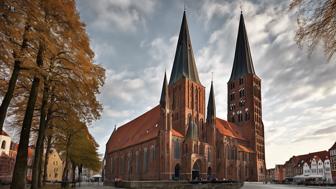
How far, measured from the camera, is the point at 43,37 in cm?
1189

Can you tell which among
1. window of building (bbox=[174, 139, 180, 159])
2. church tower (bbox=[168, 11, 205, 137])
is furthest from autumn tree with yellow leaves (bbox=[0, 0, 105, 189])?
church tower (bbox=[168, 11, 205, 137])

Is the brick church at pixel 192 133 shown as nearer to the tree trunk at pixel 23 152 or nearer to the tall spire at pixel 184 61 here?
the tall spire at pixel 184 61

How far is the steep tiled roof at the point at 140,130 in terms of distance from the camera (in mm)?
61225

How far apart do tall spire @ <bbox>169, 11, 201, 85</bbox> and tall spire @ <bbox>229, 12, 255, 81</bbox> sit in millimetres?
20832

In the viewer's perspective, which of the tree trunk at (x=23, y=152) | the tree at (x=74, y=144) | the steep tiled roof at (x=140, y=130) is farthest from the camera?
the steep tiled roof at (x=140, y=130)

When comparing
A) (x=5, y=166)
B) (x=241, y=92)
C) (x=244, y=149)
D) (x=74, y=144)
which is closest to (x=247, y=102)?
(x=241, y=92)

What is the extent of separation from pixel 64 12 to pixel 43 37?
1.91 m

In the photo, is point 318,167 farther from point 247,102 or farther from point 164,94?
point 164,94

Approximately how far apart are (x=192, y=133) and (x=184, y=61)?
1548 cm

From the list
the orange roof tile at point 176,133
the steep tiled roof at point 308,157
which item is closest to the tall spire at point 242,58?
the steep tiled roof at point 308,157

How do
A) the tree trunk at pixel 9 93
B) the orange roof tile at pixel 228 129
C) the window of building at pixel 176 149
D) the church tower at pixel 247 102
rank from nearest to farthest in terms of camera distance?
the tree trunk at pixel 9 93, the window of building at pixel 176 149, the orange roof tile at pixel 228 129, the church tower at pixel 247 102

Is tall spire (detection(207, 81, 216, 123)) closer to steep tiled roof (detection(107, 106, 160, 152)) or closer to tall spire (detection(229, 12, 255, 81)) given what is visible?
steep tiled roof (detection(107, 106, 160, 152))

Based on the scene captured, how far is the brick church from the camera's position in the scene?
5416cm

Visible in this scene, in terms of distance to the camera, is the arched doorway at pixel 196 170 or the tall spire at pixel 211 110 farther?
the tall spire at pixel 211 110
